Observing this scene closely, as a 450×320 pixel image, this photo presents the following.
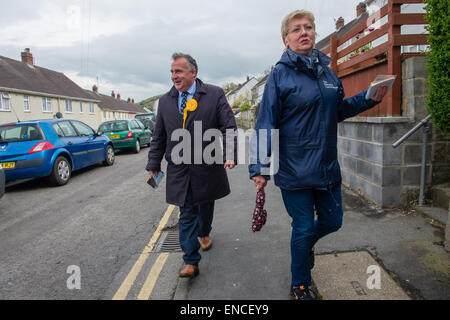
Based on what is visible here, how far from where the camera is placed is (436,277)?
272cm

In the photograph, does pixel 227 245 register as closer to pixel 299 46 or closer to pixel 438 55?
pixel 299 46

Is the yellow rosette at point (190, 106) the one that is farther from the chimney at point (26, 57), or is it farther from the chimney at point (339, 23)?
the chimney at point (26, 57)

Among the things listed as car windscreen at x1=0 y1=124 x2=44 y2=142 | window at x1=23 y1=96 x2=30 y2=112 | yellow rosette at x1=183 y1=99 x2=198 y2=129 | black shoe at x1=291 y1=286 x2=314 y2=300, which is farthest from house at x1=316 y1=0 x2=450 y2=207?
window at x1=23 y1=96 x2=30 y2=112

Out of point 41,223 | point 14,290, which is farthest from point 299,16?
point 41,223

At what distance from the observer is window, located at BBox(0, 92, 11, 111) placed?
2389 centimetres

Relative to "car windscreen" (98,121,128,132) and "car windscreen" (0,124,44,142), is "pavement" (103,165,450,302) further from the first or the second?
"car windscreen" (98,121,128,132)

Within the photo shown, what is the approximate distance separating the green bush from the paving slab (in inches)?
71.6

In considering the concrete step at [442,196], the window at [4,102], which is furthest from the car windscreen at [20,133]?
the window at [4,102]

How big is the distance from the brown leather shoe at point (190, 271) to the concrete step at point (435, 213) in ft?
9.73

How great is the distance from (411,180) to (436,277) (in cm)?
200

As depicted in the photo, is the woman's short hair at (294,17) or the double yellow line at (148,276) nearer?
the woman's short hair at (294,17)

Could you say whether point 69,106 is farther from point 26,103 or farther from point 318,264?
point 318,264

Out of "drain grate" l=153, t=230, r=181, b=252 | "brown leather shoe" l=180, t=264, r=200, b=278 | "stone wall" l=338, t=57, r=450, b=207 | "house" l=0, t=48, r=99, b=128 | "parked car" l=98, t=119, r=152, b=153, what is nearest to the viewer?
"brown leather shoe" l=180, t=264, r=200, b=278

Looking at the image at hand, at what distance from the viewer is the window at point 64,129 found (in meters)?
8.10
